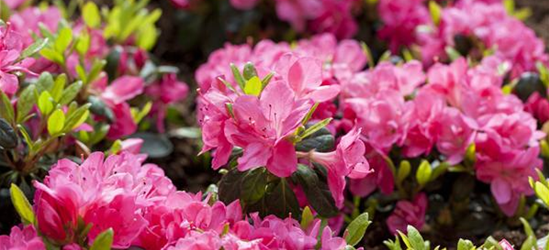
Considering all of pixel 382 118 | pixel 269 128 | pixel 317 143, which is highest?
pixel 269 128

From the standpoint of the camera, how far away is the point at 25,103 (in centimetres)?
178

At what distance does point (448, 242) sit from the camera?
2.10 metres

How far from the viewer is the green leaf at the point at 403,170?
1.95 meters

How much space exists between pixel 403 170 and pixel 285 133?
511mm

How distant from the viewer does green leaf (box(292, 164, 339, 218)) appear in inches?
65.6

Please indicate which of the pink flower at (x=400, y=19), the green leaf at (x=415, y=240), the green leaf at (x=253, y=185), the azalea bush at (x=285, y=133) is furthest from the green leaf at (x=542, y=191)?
the pink flower at (x=400, y=19)

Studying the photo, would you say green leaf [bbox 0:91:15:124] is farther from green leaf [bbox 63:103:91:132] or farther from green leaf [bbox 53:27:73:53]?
green leaf [bbox 53:27:73:53]

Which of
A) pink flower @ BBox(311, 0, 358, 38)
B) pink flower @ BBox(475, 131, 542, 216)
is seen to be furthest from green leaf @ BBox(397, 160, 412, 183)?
pink flower @ BBox(311, 0, 358, 38)

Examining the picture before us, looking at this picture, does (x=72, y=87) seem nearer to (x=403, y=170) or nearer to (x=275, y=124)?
(x=275, y=124)

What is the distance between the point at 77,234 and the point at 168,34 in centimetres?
190

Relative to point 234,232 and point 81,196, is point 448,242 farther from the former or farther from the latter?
point 81,196

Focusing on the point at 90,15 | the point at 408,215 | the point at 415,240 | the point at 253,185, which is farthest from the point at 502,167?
the point at 90,15

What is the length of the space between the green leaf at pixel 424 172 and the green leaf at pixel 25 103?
0.83 metres

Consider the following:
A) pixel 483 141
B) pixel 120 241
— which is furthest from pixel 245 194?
pixel 483 141
